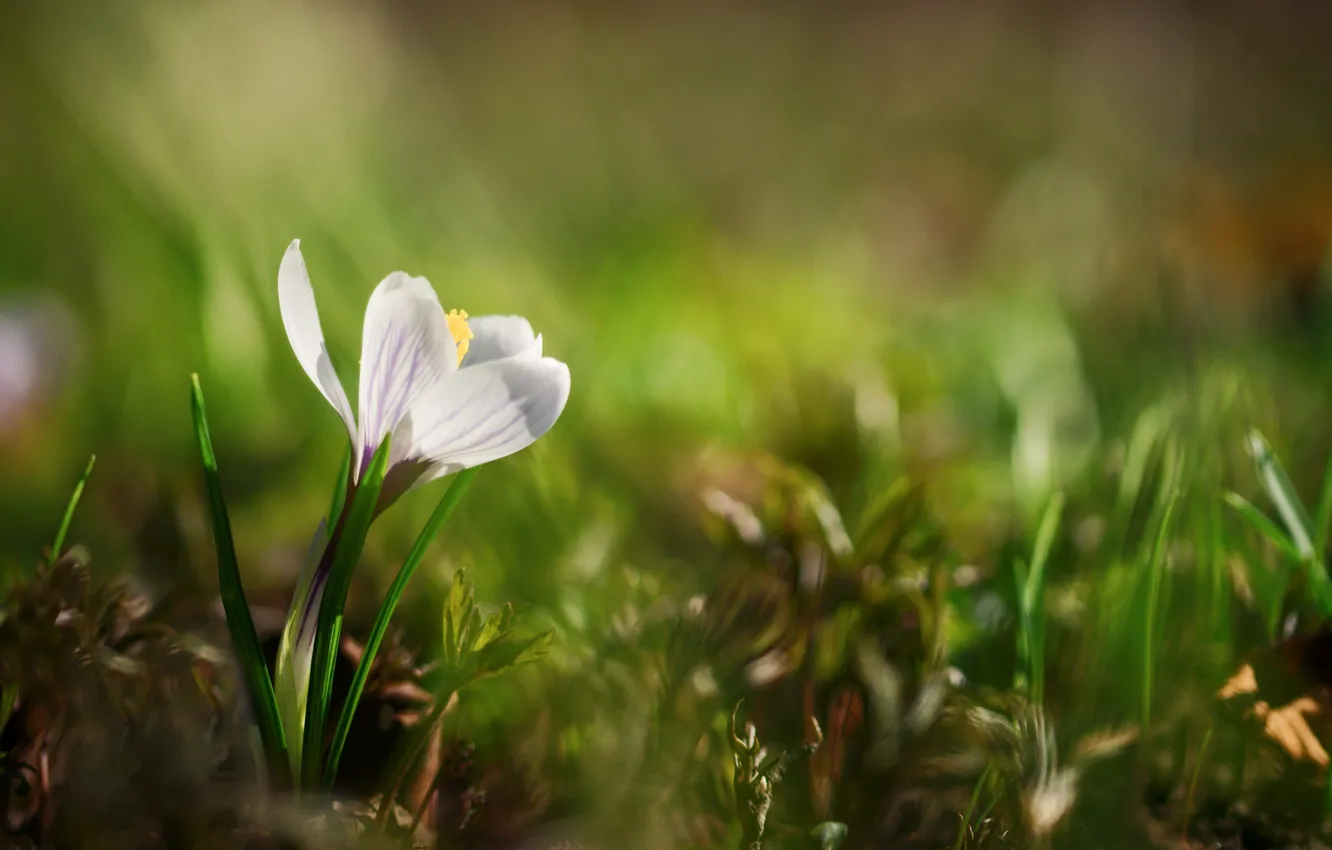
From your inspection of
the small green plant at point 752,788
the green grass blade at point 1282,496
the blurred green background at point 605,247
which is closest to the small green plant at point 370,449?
the small green plant at point 752,788

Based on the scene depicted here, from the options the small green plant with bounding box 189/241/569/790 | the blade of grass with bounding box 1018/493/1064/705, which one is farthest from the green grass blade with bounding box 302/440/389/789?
the blade of grass with bounding box 1018/493/1064/705

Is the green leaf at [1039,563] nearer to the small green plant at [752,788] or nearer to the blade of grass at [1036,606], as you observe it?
the blade of grass at [1036,606]

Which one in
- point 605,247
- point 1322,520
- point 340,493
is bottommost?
point 1322,520

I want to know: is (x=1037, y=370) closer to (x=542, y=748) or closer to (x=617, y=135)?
(x=542, y=748)

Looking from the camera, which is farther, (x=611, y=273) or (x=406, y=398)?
(x=611, y=273)

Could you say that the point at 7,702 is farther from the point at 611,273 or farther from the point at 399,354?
the point at 611,273

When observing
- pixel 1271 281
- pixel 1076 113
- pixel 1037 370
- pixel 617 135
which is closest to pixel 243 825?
pixel 1037 370

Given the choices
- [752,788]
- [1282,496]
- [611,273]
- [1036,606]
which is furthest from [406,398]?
[611,273]
